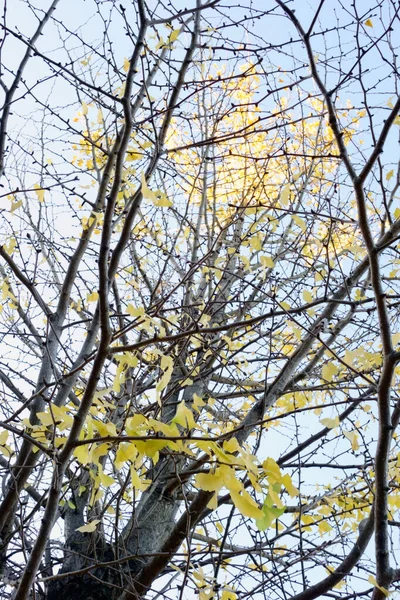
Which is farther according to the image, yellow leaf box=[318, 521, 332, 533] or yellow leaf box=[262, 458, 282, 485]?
yellow leaf box=[318, 521, 332, 533]

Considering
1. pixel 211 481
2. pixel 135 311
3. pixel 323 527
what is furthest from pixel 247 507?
pixel 323 527

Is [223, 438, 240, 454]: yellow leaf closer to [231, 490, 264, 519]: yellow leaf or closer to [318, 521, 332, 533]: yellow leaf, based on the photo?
[231, 490, 264, 519]: yellow leaf

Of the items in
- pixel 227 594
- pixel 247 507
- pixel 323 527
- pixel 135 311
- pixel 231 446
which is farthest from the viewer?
pixel 323 527

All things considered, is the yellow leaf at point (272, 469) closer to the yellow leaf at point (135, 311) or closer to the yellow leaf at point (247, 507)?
the yellow leaf at point (247, 507)

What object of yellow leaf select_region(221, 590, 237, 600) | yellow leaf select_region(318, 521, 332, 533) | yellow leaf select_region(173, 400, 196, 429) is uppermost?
yellow leaf select_region(318, 521, 332, 533)

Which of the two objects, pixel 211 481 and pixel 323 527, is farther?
pixel 323 527

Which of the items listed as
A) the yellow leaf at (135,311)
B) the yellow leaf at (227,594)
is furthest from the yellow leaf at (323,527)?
the yellow leaf at (135,311)

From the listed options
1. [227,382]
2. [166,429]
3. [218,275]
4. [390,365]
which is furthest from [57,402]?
[227,382]

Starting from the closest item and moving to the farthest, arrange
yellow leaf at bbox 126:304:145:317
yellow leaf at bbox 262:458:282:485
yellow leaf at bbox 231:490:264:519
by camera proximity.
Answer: yellow leaf at bbox 231:490:264:519 < yellow leaf at bbox 262:458:282:485 < yellow leaf at bbox 126:304:145:317

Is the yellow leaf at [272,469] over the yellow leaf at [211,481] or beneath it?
over

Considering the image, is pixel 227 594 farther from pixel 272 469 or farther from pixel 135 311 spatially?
pixel 135 311

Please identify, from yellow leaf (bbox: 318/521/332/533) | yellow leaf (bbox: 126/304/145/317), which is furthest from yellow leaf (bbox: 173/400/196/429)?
yellow leaf (bbox: 318/521/332/533)

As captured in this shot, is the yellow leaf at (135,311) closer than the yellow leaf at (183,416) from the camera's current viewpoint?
No

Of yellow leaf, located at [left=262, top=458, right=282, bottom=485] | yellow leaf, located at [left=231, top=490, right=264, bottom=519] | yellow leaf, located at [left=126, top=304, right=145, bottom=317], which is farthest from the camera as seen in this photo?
yellow leaf, located at [left=126, top=304, right=145, bottom=317]
